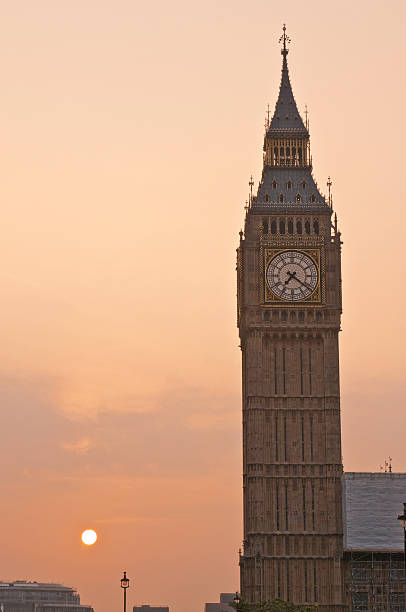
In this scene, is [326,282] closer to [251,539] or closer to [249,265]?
[249,265]

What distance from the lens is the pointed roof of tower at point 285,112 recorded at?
151 metres

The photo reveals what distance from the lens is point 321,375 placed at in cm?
14175


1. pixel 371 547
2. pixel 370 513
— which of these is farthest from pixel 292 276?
pixel 371 547

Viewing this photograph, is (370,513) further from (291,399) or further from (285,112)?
(285,112)

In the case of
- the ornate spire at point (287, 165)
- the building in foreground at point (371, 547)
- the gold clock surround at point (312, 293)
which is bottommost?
the building in foreground at point (371, 547)

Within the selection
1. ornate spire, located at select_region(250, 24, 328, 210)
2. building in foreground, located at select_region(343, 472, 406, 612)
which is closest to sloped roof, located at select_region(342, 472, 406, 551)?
building in foreground, located at select_region(343, 472, 406, 612)

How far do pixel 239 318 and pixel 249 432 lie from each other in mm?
12759

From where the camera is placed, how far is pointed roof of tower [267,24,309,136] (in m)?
151

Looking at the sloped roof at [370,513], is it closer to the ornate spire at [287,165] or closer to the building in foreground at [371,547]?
the building in foreground at [371,547]

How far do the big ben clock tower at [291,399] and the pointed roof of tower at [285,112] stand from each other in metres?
7.43

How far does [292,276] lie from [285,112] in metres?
19.7

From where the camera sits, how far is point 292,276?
470 ft

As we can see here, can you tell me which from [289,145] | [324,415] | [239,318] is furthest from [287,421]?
[289,145]

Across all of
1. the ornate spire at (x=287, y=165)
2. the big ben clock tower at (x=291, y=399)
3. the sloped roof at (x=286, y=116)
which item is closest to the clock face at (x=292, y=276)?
the big ben clock tower at (x=291, y=399)
